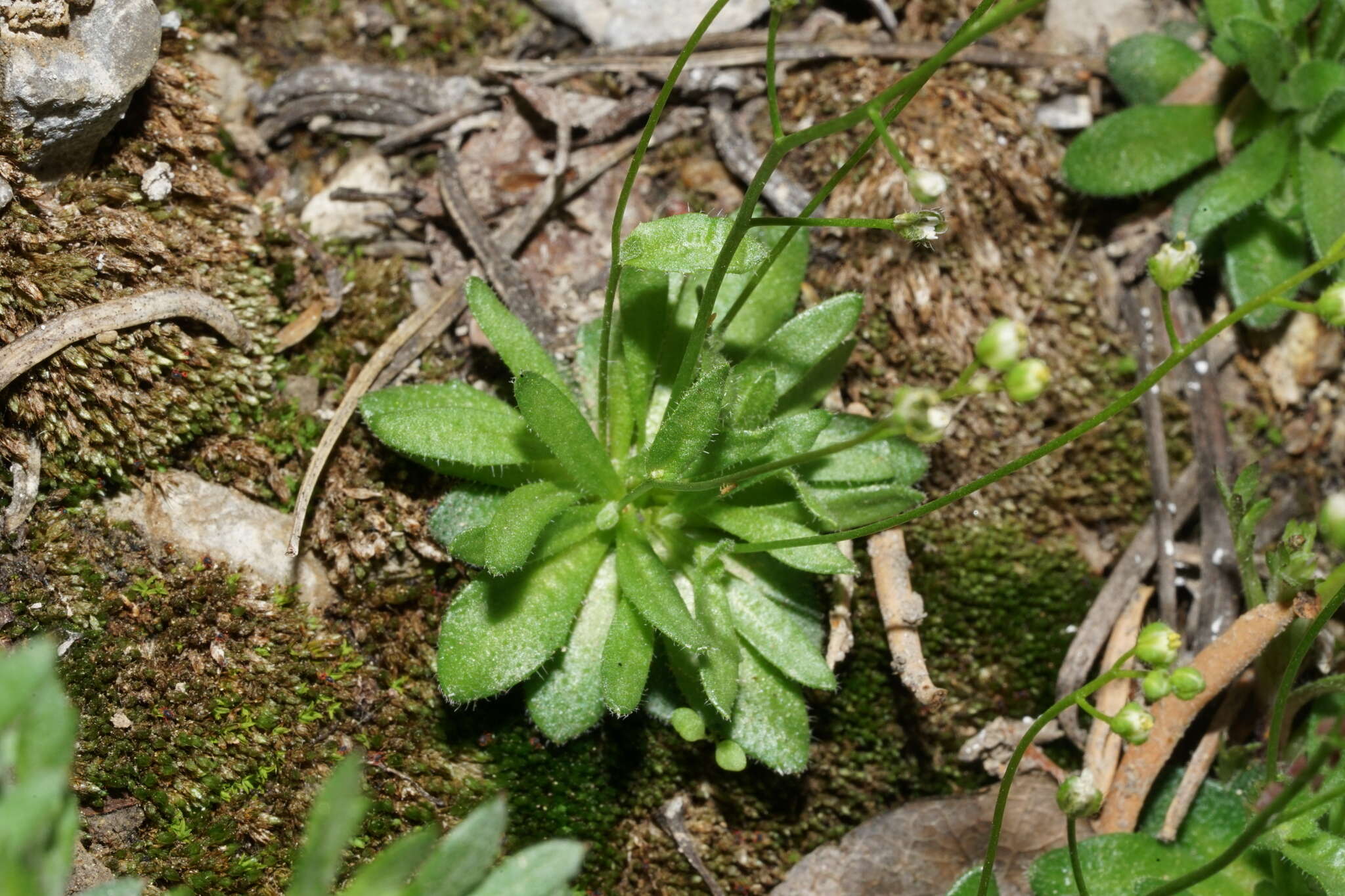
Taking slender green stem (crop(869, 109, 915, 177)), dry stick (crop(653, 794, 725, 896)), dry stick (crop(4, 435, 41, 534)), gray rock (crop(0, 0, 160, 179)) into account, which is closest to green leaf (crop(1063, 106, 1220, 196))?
slender green stem (crop(869, 109, 915, 177))

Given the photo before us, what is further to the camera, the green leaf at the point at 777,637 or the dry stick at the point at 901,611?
the dry stick at the point at 901,611

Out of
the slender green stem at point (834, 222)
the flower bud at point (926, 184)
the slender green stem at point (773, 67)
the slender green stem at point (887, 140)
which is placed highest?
the slender green stem at point (773, 67)

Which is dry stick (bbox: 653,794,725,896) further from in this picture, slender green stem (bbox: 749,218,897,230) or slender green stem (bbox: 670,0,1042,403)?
slender green stem (bbox: 749,218,897,230)

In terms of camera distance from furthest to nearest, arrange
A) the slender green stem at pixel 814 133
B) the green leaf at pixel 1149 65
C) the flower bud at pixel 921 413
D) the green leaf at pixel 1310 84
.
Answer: the green leaf at pixel 1149 65
the green leaf at pixel 1310 84
the flower bud at pixel 921 413
the slender green stem at pixel 814 133

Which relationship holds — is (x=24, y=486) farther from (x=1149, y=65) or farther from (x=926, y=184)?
(x=1149, y=65)

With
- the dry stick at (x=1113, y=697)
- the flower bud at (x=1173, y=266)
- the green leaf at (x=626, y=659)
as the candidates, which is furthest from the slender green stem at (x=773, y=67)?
the dry stick at (x=1113, y=697)

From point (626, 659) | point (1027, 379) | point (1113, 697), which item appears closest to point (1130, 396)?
point (1027, 379)

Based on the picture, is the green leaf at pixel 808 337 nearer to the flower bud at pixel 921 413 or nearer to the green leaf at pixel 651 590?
the green leaf at pixel 651 590
